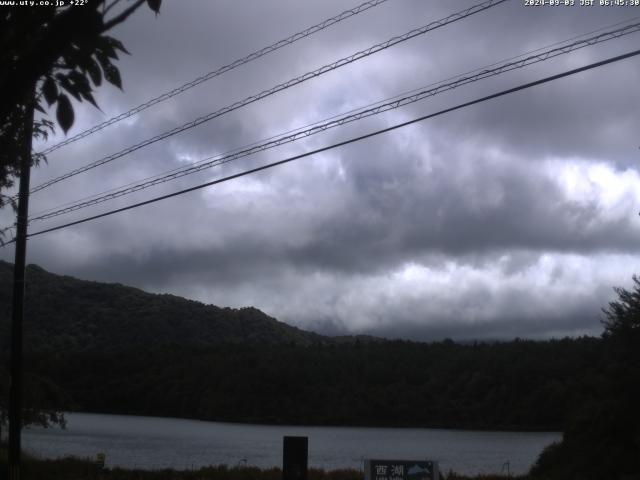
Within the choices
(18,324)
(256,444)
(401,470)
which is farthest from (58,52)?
(256,444)

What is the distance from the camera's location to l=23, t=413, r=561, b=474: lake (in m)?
42.6

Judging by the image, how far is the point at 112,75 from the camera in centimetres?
480

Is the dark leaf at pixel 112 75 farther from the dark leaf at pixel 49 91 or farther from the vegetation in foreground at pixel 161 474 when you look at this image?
the vegetation in foreground at pixel 161 474

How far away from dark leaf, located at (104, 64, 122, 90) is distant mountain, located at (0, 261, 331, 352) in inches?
1239

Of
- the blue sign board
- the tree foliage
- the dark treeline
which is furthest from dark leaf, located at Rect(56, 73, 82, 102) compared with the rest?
the dark treeline

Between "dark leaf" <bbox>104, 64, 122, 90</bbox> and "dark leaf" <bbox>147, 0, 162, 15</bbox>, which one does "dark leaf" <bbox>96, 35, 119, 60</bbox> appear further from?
"dark leaf" <bbox>147, 0, 162, 15</bbox>

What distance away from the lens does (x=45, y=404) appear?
80.3 feet

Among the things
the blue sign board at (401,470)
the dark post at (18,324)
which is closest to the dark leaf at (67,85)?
the blue sign board at (401,470)

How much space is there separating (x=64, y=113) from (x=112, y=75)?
1.36 feet

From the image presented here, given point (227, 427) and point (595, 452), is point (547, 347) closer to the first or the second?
point (227, 427)

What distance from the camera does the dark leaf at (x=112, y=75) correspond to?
188 inches

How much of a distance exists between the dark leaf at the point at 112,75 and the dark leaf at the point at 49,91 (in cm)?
31

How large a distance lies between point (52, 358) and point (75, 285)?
142 ft

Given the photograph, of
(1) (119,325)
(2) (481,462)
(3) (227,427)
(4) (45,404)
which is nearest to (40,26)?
(4) (45,404)
